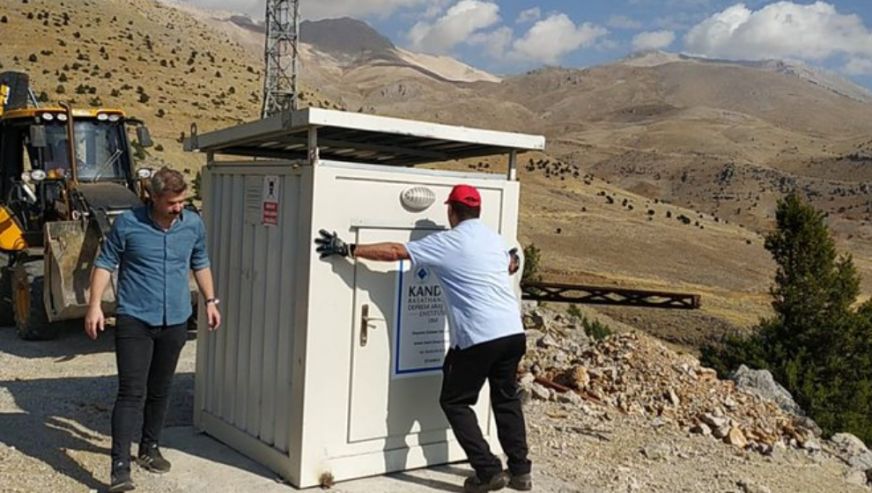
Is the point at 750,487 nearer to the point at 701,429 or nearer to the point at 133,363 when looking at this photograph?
the point at 701,429

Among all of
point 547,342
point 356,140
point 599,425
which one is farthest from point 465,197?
point 547,342

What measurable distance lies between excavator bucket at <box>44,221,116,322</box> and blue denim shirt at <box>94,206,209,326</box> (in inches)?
177

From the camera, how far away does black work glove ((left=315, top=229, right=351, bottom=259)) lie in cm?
541

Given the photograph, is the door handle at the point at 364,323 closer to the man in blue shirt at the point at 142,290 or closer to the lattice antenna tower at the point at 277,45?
the man in blue shirt at the point at 142,290

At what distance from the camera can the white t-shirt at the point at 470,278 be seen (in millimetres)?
5387

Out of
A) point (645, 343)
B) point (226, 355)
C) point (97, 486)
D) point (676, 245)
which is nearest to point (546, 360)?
point (645, 343)

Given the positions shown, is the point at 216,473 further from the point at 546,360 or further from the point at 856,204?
the point at 856,204

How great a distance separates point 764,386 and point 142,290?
29.8 ft

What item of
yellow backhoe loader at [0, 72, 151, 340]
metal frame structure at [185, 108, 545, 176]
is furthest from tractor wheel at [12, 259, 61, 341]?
metal frame structure at [185, 108, 545, 176]

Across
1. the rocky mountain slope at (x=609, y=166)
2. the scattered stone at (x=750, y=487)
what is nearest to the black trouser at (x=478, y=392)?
the scattered stone at (x=750, y=487)

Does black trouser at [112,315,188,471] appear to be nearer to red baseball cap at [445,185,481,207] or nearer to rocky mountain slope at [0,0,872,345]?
red baseball cap at [445,185,481,207]

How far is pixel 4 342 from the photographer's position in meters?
11.3

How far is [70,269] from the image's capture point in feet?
32.2

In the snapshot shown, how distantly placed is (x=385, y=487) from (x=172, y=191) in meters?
2.31
